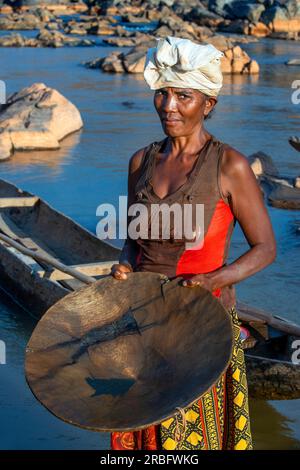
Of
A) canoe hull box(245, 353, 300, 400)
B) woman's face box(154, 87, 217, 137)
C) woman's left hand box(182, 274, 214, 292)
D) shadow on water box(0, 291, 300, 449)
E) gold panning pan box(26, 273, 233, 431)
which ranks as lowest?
shadow on water box(0, 291, 300, 449)

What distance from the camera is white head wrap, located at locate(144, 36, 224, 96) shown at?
2.89 m

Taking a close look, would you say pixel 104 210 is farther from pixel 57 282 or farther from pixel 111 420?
pixel 111 420

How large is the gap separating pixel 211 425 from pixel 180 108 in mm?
988

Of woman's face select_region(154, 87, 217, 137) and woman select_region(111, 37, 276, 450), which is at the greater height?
woman's face select_region(154, 87, 217, 137)

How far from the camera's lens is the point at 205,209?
2965mm

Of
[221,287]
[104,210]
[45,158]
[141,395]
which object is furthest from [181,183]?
[45,158]

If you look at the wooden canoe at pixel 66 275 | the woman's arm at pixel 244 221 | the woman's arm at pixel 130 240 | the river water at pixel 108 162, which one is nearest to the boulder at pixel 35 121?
the river water at pixel 108 162

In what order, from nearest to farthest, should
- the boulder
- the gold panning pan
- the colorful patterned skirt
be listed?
the gold panning pan → the colorful patterned skirt → the boulder

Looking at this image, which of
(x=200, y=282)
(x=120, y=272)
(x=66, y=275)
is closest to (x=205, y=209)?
(x=200, y=282)

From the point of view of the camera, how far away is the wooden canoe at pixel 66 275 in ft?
17.0

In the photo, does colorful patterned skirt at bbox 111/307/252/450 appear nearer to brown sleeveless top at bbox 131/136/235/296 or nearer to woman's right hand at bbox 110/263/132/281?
brown sleeveless top at bbox 131/136/235/296

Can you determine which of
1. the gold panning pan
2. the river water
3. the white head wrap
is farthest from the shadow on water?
the white head wrap

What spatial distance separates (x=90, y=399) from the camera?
2.84 m

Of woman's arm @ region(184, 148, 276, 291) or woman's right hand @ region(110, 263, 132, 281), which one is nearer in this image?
woman's arm @ region(184, 148, 276, 291)
